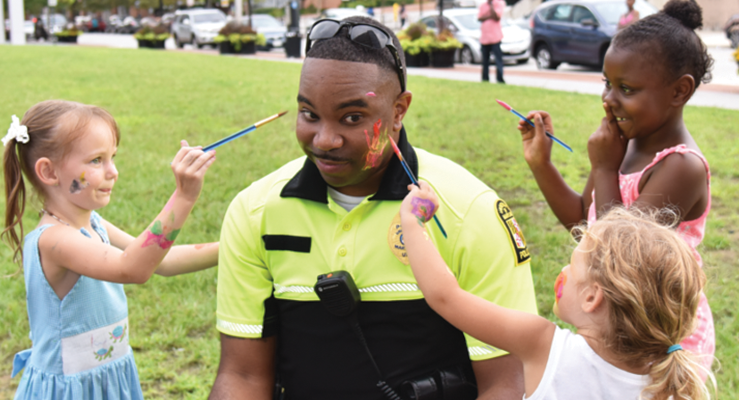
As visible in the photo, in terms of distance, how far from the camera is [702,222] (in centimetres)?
248

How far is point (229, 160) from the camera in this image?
25.0 feet

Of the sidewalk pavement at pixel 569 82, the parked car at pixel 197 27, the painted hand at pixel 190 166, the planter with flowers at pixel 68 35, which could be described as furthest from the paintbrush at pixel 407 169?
the planter with flowers at pixel 68 35

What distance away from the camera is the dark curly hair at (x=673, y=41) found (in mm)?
2443

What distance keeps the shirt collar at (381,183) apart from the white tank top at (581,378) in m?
0.69

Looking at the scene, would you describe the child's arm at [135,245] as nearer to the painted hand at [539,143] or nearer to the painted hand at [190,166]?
the painted hand at [190,166]

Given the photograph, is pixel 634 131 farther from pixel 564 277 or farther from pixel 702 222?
pixel 564 277

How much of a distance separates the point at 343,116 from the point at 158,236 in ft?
2.42

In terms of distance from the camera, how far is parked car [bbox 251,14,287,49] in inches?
1142

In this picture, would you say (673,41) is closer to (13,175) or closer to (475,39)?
(13,175)

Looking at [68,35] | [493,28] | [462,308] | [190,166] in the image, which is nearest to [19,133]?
[190,166]

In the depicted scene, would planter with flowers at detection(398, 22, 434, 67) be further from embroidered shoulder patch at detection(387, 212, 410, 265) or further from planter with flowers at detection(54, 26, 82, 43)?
planter with flowers at detection(54, 26, 82, 43)

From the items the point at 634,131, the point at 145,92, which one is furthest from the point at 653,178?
the point at 145,92

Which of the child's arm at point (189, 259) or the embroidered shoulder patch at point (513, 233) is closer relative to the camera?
the embroidered shoulder patch at point (513, 233)

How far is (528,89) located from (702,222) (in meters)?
9.63
